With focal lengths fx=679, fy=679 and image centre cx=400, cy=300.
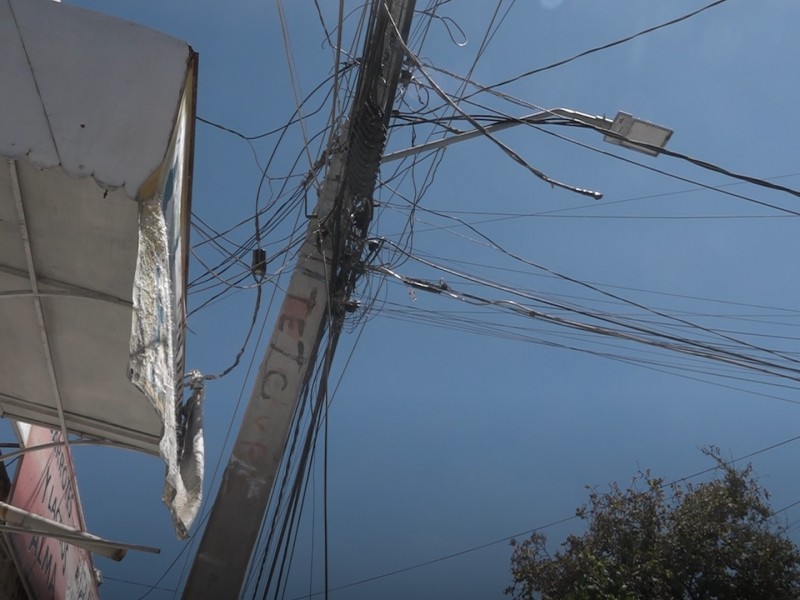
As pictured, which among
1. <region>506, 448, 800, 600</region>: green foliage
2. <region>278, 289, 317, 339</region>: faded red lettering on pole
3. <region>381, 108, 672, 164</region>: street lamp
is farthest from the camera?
<region>506, 448, 800, 600</region>: green foliage

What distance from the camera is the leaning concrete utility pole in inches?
159

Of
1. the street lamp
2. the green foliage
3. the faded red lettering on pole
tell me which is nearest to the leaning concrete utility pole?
the faded red lettering on pole

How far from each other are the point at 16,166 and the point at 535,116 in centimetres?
297

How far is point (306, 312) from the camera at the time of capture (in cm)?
460

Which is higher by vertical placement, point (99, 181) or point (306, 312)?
point (306, 312)

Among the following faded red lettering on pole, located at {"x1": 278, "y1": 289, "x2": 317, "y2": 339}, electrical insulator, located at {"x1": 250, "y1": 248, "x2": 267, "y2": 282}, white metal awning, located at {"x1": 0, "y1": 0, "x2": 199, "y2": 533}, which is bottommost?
white metal awning, located at {"x1": 0, "y1": 0, "x2": 199, "y2": 533}

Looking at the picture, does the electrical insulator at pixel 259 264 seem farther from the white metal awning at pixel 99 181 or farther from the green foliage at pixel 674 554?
the green foliage at pixel 674 554

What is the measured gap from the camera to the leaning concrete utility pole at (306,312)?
4.03 m

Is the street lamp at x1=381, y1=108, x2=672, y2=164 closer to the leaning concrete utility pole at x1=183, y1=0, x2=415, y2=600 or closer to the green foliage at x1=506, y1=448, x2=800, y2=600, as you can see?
the leaning concrete utility pole at x1=183, y1=0, x2=415, y2=600

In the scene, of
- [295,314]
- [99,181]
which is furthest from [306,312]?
[99,181]

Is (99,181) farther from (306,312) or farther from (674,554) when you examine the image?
(674,554)

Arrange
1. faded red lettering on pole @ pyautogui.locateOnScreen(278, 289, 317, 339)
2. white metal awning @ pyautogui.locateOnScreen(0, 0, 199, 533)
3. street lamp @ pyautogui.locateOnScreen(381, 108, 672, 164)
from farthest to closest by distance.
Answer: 1. faded red lettering on pole @ pyautogui.locateOnScreen(278, 289, 317, 339)
2. street lamp @ pyautogui.locateOnScreen(381, 108, 672, 164)
3. white metal awning @ pyautogui.locateOnScreen(0, 0, 199, 533)

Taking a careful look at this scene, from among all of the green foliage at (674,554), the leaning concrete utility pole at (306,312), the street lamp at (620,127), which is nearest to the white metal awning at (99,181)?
the leaning concrete utility pole at (306,312)

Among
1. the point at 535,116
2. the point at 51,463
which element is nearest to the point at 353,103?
the point at 535,116
